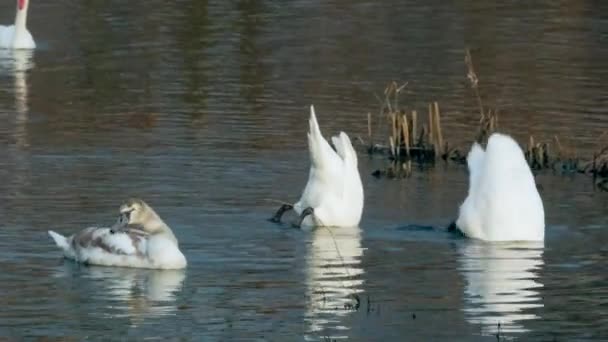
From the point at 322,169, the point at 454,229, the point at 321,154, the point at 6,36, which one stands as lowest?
the point at 454,229

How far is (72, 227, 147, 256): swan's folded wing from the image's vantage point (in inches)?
510

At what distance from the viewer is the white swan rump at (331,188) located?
47.5 ft

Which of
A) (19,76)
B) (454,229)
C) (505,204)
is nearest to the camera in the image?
(505,204)

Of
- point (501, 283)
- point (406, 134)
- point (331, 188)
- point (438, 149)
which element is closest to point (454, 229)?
point (331, 188)

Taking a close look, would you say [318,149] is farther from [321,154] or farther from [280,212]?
[280,212]

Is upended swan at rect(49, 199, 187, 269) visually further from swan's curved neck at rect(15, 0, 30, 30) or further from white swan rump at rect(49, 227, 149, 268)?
swan's curved neck at rect(15, 0, 30, 30)

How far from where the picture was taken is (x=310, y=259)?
1341 cm

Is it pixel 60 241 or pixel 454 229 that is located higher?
pixel 60 241

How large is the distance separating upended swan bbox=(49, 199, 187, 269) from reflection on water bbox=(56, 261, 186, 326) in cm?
6

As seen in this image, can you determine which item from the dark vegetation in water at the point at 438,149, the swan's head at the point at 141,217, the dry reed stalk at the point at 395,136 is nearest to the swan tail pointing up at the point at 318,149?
the swan's head at the point at 141,217

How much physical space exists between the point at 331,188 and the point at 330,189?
0.4 inches

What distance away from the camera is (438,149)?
17.8 meters

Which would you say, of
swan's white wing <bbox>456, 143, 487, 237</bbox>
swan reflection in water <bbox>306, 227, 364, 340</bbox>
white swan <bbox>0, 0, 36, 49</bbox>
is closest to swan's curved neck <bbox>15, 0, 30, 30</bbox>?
white swan <bbox>0, 0, 36, 49</bbox>

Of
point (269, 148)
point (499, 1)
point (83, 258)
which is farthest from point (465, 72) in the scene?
point (83, 258)
